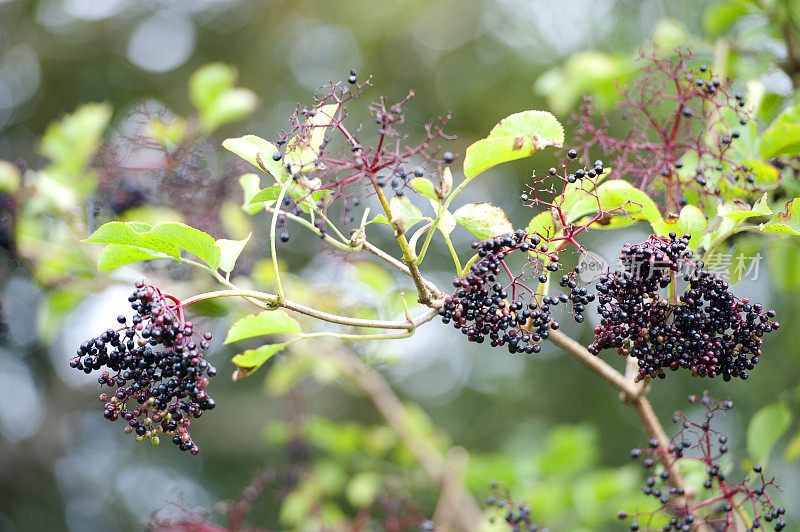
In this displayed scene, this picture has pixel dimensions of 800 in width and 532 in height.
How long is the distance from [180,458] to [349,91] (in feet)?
20.2

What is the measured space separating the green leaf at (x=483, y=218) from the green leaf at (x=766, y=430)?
1033 mm

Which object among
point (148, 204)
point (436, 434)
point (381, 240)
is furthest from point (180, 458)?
point (148, 204)

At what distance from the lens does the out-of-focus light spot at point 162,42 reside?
5.50 metres

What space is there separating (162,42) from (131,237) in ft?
16.9

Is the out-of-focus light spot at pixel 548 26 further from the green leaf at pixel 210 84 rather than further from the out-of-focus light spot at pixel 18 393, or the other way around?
the out-of-focus light spot at pixel 18 393

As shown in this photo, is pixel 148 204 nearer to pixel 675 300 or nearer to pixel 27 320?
pixel 675 300

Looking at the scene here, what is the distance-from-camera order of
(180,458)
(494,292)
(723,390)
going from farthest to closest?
1. (180,458)
2. (723,390)
3. (494,292)

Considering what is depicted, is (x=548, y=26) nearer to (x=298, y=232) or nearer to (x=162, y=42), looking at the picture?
(x=298, y=232)

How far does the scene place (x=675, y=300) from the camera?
1056mm

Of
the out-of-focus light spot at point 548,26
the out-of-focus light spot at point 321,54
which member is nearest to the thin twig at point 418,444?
the out-of-focus light spot at point 548,26

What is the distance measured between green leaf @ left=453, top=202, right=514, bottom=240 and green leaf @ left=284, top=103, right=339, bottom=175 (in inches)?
10.4

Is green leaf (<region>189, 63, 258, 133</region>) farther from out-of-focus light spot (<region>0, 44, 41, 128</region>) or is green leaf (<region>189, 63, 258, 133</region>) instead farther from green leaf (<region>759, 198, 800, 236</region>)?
out-of-focus light spot (<region>0, 44, 41, 128</region>)

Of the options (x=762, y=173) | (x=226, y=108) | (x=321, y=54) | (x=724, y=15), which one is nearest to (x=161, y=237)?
(x=762, y=173)

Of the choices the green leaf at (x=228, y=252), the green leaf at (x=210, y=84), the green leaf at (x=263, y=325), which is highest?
the green leaf at (x=210, y=84)
